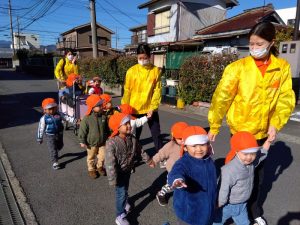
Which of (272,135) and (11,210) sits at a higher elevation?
(272,135)

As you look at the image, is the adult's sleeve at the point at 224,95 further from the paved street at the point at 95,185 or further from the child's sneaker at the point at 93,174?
the child's sneaker at the point at 93,174

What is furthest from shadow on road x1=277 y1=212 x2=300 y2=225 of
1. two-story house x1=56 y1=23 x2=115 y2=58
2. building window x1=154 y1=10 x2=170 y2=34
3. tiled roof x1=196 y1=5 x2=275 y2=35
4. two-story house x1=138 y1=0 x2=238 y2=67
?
two-story house x1=56 y1=23 x2=115 y2=58

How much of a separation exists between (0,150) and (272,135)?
513 centimetres

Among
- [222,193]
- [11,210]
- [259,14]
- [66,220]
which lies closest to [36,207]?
[11,210]

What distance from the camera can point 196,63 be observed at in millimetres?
8875

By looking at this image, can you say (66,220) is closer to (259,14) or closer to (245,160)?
(245,160)

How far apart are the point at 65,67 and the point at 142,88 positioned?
3689 millimetres

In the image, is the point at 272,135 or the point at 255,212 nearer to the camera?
the point at 272,135

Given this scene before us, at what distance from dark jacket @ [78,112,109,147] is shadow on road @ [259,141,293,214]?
2.38 meters

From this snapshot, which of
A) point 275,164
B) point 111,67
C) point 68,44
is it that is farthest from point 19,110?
point 68,44

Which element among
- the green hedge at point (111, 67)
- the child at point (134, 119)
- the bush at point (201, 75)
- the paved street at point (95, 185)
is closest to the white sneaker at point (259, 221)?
the paved street at point (95, 185)

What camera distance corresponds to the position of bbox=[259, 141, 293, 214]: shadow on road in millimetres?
3852

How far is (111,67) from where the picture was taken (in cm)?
1479

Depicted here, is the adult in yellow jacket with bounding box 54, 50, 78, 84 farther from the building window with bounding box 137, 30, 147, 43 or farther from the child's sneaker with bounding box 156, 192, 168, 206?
the building window with bounding box 137, 30, 147, 43
